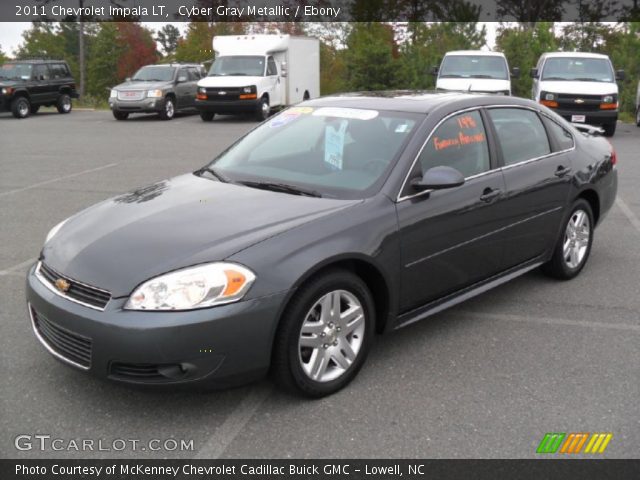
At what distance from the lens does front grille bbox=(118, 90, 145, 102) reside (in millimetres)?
21531

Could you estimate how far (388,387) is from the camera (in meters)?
3.82

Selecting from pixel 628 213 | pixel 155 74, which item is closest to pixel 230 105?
pixel 155 74

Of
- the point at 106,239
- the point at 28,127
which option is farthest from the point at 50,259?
the point at 28,127

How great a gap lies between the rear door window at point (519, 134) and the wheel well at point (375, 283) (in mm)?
1521

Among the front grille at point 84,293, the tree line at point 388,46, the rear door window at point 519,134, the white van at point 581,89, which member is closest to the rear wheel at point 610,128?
the white van at point 581,89

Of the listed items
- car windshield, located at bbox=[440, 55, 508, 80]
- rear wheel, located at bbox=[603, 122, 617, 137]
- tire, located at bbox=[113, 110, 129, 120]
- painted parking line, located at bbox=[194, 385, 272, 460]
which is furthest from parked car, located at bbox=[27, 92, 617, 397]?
tire, located at bbox=[113, 110, 129, 120]

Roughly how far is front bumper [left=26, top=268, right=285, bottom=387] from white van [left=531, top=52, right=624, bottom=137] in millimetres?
14370

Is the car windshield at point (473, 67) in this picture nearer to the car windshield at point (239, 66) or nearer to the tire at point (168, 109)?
the car windshield at point (239, 66)

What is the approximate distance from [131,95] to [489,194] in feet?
61.8

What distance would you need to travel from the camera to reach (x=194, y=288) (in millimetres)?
3262

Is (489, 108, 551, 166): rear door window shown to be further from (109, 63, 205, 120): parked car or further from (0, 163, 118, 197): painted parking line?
(109, 63, 205, 120): parked car
